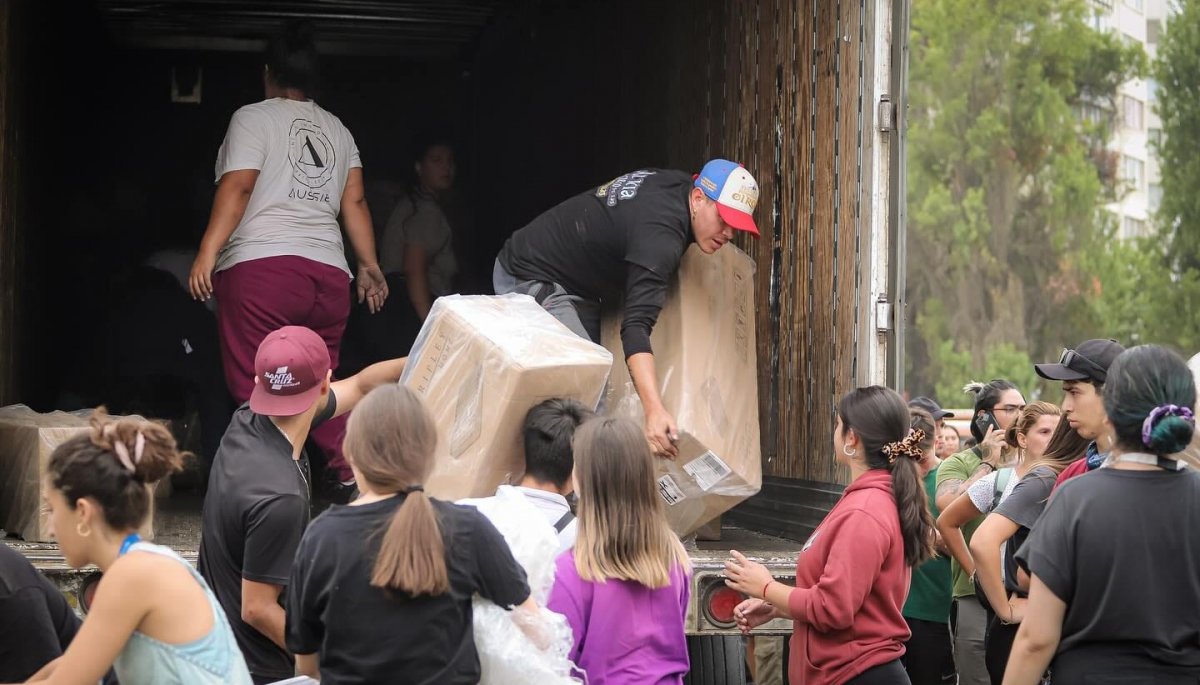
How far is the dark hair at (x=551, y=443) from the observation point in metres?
3.49

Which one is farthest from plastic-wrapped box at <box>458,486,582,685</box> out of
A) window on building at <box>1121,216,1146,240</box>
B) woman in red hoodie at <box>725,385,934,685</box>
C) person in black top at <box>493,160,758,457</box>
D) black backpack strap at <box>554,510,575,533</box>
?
window on building at <box>1121,216,1146,240</box>

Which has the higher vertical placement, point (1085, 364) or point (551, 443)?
point (1085, 364)

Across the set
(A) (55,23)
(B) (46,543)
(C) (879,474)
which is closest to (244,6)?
(A) (55,23)

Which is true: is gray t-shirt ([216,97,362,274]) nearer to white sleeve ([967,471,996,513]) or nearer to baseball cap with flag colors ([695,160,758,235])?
baseball cap with flag colors ([695,160,758,235])

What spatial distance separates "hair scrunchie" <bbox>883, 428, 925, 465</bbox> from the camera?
374 centimetres

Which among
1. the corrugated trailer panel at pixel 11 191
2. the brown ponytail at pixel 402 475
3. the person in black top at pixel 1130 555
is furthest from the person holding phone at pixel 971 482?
the corrugated trailer panel at pixel 11 191

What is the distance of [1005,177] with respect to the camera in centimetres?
3044

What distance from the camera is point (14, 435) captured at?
4.67 m

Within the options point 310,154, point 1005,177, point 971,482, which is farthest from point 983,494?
point 1005,177

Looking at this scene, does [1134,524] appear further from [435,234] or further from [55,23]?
[55,23]

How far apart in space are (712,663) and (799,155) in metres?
1.82

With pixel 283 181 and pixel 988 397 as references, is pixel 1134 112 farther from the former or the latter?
pixel 283 181

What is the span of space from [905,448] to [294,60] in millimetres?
2892

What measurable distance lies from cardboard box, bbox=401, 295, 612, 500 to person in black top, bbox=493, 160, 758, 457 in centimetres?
32
